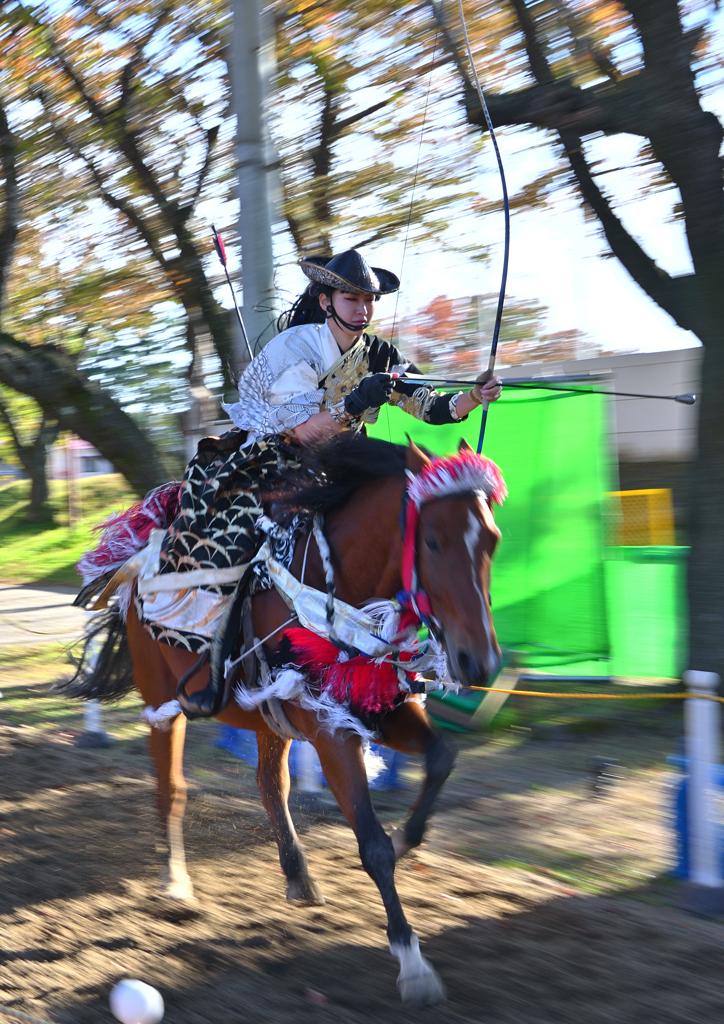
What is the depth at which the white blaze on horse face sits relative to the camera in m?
2.90

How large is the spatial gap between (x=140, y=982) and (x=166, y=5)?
9.93 meters

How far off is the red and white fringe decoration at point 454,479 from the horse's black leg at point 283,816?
6.02ft

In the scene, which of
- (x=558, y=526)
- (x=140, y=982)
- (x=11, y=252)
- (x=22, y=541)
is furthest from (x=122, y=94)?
(x=22, y=541)

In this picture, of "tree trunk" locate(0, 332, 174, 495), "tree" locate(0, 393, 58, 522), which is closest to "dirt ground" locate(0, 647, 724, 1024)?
"tree trunk" locate(0, 332, 174, 495)

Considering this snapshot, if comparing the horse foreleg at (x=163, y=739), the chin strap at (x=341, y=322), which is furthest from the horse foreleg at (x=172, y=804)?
the chin strap at (x=341, y=322)

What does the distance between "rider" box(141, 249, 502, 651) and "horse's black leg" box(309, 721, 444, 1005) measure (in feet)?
3.04

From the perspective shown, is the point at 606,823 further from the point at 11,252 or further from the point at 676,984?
the point at 11,252

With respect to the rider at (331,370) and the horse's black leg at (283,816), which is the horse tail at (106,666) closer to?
the horse's black leg at (283,816)

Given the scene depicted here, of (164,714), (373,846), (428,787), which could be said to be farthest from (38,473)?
(373,846)

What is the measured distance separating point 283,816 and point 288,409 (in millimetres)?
1957

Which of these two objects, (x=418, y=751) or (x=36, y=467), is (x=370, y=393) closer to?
(x=418, y=751)

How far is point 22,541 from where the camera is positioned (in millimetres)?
23609

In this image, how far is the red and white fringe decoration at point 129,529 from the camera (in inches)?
188

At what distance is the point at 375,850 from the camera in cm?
320
